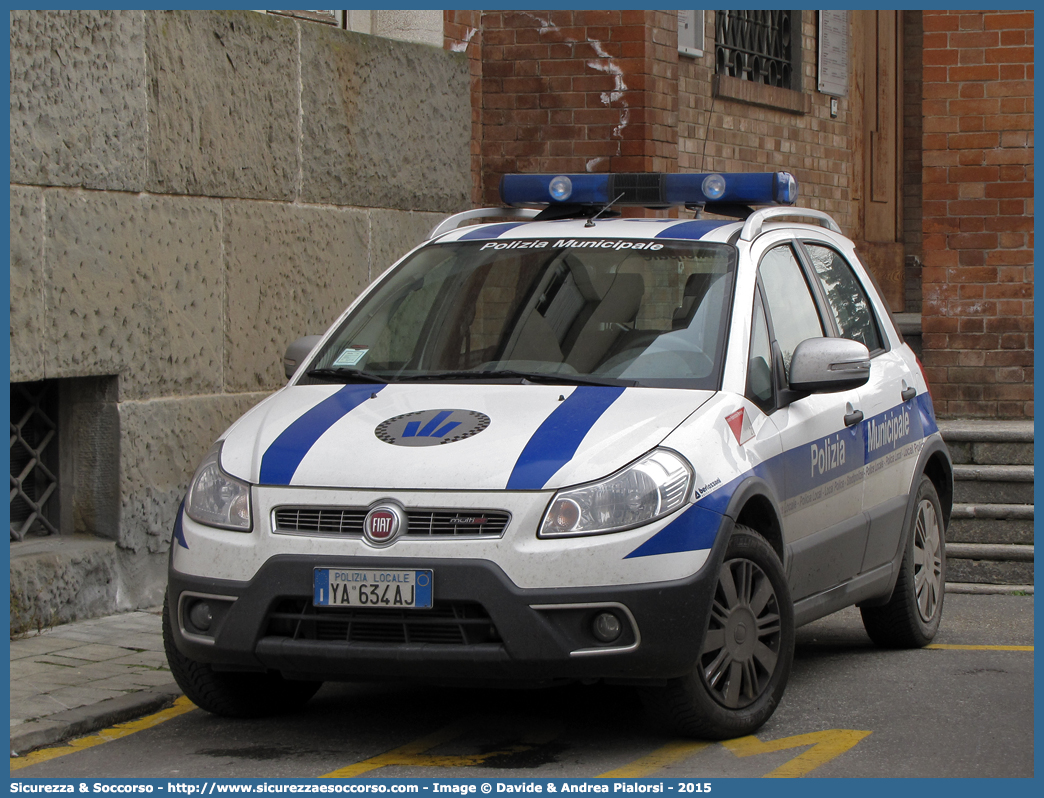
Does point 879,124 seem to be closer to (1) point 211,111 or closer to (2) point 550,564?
(1) point 211,111

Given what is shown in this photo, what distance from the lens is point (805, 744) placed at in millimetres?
5523

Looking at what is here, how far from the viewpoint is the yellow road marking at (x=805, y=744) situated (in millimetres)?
5203

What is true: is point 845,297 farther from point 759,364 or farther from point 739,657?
point 739,657

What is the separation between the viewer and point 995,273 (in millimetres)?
10742

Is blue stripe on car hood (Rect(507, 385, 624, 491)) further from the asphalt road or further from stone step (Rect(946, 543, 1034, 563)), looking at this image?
stone step (Rect(946, 543, 1034, 563))

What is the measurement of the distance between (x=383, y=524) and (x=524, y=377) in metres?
1.02

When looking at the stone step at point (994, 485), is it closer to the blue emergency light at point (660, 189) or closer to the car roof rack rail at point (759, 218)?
the car roof rack rail at point (759, 218)

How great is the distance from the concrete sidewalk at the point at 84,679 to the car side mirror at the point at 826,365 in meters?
2.68

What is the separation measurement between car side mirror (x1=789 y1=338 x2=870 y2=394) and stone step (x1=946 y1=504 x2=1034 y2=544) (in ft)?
11.4

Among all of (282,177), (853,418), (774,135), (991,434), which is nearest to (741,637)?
(853,418)

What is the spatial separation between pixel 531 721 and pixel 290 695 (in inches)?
35.1

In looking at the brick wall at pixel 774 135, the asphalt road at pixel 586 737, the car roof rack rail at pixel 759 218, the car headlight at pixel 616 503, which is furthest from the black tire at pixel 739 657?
the brick wall at pixel 774 135

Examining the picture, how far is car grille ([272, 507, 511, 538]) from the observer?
200 inches

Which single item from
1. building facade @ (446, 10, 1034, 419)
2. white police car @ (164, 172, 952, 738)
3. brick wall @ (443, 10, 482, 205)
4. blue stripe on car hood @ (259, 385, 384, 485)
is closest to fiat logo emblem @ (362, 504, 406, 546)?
white police car @ (164, 172, 952, 738)
